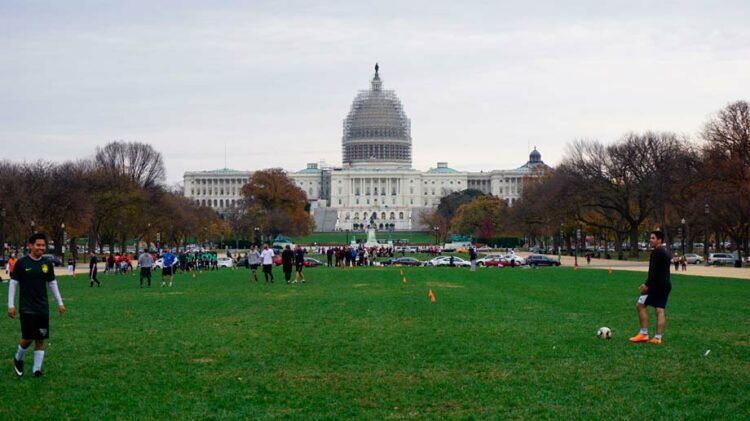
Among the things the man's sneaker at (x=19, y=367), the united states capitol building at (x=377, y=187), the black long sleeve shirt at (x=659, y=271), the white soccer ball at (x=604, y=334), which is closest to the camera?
the man's sneaker at (x=19, y=367)

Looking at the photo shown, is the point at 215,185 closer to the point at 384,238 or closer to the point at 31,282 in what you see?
the point at 384,238

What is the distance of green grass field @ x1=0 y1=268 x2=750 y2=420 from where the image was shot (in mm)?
9406

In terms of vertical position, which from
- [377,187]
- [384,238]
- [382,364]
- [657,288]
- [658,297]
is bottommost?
[382,364]

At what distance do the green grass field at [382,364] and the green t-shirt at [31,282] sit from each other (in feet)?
2.52

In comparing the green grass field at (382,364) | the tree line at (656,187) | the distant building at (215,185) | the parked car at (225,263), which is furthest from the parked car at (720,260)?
the distant building at (215,185)

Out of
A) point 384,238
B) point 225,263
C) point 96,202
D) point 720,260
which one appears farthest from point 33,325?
point 384,238

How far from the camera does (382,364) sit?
39.8 ft

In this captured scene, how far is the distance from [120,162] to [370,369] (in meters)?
82.8

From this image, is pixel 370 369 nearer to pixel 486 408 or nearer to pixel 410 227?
pixel 486 408

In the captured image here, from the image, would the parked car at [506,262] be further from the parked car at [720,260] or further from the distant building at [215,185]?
the distant building at [215,185]

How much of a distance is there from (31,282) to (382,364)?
4067mm

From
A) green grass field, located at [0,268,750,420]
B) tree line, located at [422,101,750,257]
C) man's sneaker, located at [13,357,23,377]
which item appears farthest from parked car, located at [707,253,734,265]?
man's sneaker, located at [13,357,23,377]

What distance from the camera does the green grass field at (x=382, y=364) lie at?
9.41 metres

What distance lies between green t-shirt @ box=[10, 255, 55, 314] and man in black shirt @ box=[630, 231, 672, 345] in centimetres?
781
